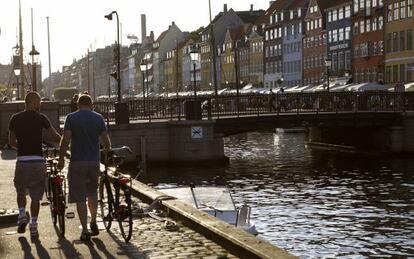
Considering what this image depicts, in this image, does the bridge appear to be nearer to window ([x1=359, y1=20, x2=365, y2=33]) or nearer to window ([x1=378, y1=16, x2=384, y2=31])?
window ([x1=378, y1=16, x2=384, y2=31])

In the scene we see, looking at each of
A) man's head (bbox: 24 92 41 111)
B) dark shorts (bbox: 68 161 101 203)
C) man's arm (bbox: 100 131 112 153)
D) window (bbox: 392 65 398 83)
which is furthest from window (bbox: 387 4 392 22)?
dark shorts (bbox: 68 161 101 203)

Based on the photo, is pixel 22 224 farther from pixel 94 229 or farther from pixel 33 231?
pixel 94 229

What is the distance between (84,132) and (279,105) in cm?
3979

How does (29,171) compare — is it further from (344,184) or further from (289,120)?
(289,120)

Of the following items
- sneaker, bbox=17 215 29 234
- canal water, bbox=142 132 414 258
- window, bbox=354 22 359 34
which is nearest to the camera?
sneaker, bbox=17 215 29 234

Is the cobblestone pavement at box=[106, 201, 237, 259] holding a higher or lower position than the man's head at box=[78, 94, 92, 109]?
lower

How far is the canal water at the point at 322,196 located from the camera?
20.3 m

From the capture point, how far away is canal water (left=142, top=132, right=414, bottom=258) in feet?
66.5

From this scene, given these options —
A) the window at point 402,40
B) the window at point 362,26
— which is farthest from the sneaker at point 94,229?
the window at point 362,26

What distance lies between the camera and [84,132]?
1070 centimetres

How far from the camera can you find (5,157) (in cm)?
2770

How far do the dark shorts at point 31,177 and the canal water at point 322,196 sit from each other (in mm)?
8387

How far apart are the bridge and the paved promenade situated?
1240 inches

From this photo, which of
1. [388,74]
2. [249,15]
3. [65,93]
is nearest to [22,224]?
[388,74]
